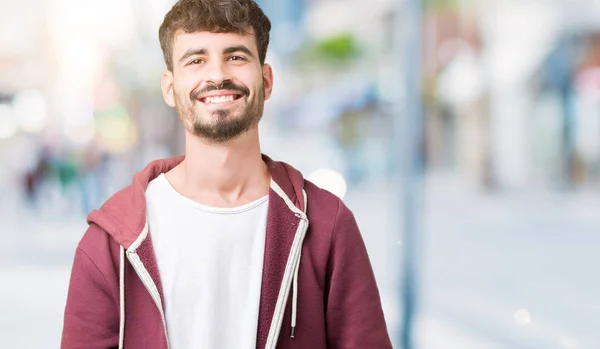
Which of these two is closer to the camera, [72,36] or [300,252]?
[300,252]

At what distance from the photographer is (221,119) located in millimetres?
1547

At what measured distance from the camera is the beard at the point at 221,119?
155cm

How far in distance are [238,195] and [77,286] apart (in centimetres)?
37

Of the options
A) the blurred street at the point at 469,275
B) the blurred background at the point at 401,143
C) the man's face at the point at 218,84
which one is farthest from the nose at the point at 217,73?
the blurred street at the point at 469,275

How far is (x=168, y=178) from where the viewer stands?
1686 millimetres

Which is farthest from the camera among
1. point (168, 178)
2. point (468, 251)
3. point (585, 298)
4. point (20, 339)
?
point (468, 251)

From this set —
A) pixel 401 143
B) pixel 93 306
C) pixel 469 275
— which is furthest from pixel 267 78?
pixel 469 275

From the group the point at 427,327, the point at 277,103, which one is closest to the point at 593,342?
the point at 427,327

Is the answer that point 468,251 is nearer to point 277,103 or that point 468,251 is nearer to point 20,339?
point 20,339

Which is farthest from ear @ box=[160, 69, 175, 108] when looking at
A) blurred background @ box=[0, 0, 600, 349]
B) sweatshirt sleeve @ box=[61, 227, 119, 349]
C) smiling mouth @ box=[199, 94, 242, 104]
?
blurred background @ box=[0, 0, 600, 349]

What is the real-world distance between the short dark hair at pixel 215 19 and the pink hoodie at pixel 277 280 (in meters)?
0.28

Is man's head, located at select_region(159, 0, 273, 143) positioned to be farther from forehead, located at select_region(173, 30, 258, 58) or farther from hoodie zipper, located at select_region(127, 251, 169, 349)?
hoodie zipper, located at select_region(127, 251, 169, 349)

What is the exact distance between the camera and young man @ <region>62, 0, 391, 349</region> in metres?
1.55

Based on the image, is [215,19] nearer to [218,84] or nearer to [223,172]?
[218,84]
